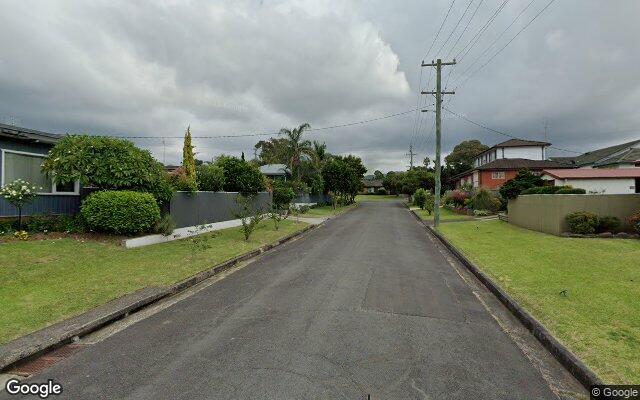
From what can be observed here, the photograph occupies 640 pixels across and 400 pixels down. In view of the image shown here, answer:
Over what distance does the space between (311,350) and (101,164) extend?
1092cm

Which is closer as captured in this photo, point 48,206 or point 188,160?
point 48,206

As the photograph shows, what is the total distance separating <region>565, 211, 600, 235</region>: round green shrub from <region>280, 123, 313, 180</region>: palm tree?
27720 mm

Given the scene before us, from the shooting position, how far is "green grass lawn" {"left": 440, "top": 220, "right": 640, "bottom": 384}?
4.72 meters

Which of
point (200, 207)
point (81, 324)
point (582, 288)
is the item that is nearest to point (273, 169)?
point (200, 207)

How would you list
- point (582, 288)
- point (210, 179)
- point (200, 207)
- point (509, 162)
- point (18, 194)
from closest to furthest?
point (582, 288), point (18, 194), point (200, 207), point (210, 179), point (509, 162)

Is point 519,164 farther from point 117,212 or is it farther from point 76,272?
point 76,272

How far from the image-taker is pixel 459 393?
12.7 feet

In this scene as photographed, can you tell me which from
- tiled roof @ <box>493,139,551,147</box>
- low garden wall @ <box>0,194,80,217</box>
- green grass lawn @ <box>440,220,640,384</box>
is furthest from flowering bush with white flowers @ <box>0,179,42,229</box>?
tiled roof @ <box>493,139,551,147</box>

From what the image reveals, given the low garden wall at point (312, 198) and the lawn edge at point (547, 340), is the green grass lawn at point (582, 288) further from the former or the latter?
the low garden wall at point (312, 198)

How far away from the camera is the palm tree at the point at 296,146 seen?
40094 millimetres

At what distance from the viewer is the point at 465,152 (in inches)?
3177

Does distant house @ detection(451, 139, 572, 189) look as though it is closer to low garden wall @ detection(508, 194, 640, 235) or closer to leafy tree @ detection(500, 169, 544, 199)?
leafy tree @ detection(500, 169, 544, 199)

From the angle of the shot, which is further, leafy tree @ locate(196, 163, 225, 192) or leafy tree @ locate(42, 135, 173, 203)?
leafy tree @ locate(196, 163, 225, 192)

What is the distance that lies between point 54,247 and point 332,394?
994cm
